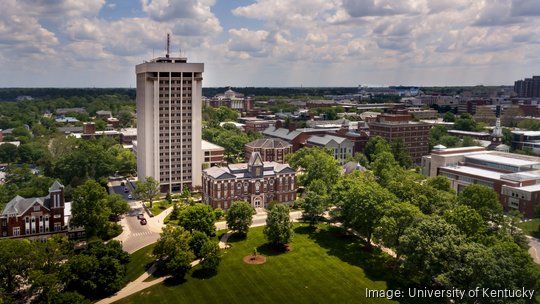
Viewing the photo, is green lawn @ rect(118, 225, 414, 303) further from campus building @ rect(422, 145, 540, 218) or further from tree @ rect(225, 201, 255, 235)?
campus building @ rect(422, 145, 540, 218)

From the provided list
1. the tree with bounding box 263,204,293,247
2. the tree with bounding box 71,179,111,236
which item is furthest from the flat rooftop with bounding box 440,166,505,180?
the tree with bounding box 71,179,111,236

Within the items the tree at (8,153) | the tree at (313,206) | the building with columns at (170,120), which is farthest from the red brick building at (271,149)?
the tree at (8,153)

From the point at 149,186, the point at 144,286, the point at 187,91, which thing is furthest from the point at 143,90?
the point at 144,286

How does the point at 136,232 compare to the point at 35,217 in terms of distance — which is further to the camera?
the point at 136,232

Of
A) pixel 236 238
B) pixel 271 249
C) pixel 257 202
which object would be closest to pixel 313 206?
pixel 271 249

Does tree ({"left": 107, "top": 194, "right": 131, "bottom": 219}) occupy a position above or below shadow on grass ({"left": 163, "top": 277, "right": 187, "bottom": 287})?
above

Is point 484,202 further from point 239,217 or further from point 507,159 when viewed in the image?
point 507,159
